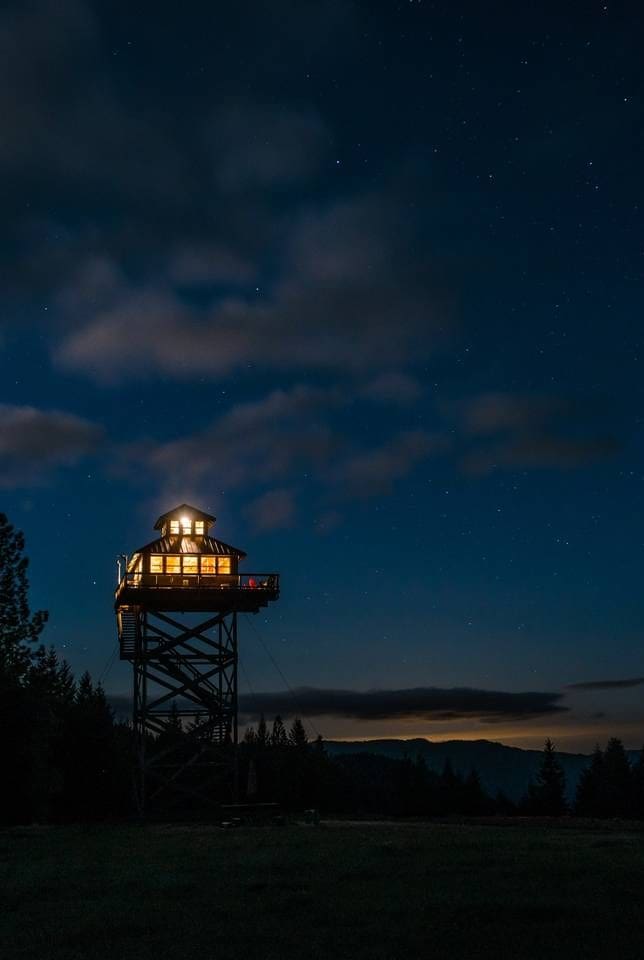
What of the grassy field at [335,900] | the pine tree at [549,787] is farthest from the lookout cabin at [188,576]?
the pine tree at [549,787]

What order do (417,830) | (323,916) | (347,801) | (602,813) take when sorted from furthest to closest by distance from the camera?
(347,801)
(602,813)
(417,830)
(323,916)

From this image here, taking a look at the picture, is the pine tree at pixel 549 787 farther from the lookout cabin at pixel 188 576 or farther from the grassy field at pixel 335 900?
the grassy field at pixel 335 900

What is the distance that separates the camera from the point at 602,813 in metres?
97.4

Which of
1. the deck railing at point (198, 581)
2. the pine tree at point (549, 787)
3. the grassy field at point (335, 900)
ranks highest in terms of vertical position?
the deck railing at point (198, 581)

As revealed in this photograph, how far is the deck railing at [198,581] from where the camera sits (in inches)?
1950

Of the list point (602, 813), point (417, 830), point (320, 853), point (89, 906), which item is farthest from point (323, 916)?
point (602, 813)

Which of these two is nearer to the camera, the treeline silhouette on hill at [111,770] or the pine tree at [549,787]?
the treeline silhouette on hill at [111,770]

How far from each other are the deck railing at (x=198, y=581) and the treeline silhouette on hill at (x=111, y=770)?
5.17 m

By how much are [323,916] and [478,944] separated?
111 inches

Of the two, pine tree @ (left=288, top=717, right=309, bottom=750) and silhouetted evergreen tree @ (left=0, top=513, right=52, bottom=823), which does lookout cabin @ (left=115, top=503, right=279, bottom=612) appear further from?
pine tree @ (left=288, top=717, right=309, bottom=750)

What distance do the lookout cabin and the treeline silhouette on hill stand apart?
553cm

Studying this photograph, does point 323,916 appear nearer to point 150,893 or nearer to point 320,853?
point 150,893

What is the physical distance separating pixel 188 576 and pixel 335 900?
3450 cm

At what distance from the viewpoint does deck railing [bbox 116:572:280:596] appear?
49531 millimetres
